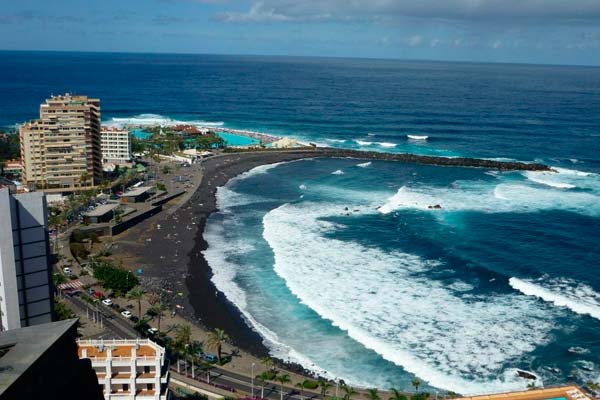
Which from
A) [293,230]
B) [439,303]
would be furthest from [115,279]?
[439,303]

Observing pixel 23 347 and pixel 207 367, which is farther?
pixel 207 367

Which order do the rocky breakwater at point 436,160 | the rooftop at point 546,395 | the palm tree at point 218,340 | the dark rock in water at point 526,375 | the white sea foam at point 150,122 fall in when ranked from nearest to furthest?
1. the rooftop at point 546,395
2. the dark rock in water at point 526,375
3. the palm tree at point 218,340
4. the rocky breakwater at point 436,160
5. the white sea foam at point 150,122

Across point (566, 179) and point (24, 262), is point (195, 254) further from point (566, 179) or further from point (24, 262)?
point (566, 179)

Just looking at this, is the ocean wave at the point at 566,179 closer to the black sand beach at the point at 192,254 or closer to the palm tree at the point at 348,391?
the black sand beach at the point at 192,254

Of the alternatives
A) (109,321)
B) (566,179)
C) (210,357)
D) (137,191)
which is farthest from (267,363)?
(566,179)

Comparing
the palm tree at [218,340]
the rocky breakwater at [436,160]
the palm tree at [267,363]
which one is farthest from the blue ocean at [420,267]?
the palm tree at [218,340]
